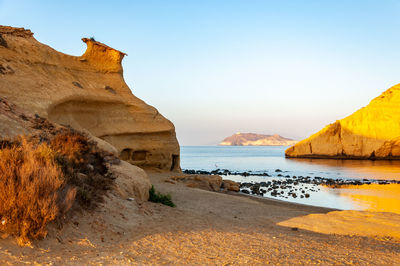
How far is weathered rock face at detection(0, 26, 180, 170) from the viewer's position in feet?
51.3

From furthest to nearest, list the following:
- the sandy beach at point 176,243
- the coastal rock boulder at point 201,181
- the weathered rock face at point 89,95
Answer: the coastal rock boulder at point 201,181
the weathered rock face at point 89,95
the sandy beach at point 176,243

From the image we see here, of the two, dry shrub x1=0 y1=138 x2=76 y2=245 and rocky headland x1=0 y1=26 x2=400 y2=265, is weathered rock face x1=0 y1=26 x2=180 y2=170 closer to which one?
rocky headland x1=0 y1=26 x2=400 y2=265

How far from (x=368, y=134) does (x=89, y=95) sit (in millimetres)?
54037

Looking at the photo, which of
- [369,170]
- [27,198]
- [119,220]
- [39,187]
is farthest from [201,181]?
[369,170]

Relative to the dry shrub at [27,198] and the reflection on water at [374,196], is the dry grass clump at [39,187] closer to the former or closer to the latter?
the dry shrub at [27,198]

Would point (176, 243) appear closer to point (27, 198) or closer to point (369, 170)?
point (27, 198)

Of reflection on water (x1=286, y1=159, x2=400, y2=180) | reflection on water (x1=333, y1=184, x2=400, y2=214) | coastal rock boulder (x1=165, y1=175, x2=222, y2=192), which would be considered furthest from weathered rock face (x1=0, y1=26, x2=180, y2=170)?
reflection on water (x1=286, y1=159, x2=400, y2=180)

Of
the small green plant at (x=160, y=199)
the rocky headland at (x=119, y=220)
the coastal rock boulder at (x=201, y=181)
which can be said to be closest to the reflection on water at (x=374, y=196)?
the rocky headland at (x=119, y=220)

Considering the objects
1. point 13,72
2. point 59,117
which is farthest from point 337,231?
point 13,72

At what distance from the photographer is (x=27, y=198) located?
4.73 meters

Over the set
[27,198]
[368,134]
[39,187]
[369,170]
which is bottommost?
[369,170]

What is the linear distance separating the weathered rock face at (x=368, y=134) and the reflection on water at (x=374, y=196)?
1276 inches

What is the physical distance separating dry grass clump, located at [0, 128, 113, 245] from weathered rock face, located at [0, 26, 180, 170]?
7.19m

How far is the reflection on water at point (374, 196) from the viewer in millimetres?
17688
